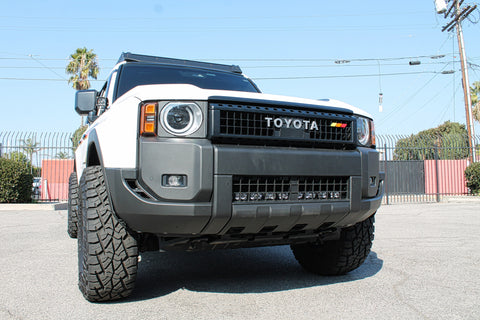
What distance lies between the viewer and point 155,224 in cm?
253

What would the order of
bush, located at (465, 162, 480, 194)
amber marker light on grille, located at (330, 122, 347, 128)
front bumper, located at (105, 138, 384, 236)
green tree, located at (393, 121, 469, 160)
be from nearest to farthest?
front bumper, located at (105, 138, 384, 236) < amber marker light on grille, located at (330, 122, 347, 128) < green tree, located at (393, 121, 469, 160) < bush, located at (465, 162, 480, 194)

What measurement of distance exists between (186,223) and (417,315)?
5.05ft

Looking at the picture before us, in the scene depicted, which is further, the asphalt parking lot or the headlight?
the headlight

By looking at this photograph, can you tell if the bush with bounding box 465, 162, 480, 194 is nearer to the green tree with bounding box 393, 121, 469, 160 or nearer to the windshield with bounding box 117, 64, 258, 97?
the green tree with bounding box 393, 121, 469, 160

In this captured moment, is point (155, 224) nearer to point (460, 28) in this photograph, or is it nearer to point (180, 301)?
point (180, 301)

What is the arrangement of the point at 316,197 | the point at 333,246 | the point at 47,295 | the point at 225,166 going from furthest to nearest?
the point at 333,246 → the point at 47,295 → the point at 316,197 → the point at 225,166

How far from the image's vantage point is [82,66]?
3119 centimetres

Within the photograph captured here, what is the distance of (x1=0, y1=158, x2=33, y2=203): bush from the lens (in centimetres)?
1198

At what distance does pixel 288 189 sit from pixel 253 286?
975 millimetres

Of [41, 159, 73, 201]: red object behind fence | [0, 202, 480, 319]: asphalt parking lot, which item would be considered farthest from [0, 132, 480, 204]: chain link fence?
[0, 202, 480, 319]: asphalt parking lot

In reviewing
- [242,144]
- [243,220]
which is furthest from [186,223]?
[242,144]

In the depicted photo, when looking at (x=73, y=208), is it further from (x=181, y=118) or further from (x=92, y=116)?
(x=181, y=118)

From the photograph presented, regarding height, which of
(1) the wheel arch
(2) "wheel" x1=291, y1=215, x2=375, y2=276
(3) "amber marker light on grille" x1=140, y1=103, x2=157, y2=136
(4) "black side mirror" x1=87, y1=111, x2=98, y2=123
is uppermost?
(4) "black side mirror" x1=87, y1=111, x2=98, y2=123

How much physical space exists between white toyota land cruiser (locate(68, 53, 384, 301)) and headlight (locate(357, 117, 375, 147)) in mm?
46
